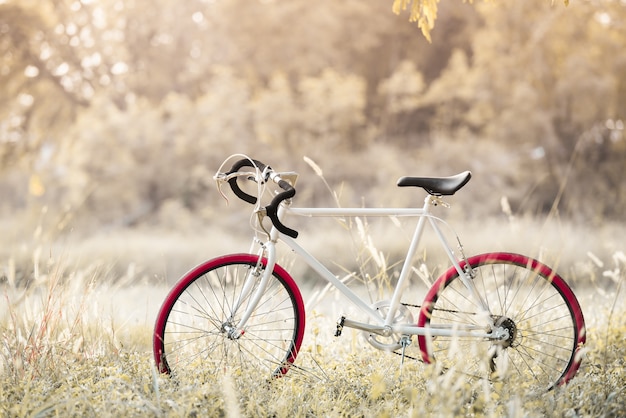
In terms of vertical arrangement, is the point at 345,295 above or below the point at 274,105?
below

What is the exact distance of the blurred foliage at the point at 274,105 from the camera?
38.7 feet

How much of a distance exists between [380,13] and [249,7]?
3173mm

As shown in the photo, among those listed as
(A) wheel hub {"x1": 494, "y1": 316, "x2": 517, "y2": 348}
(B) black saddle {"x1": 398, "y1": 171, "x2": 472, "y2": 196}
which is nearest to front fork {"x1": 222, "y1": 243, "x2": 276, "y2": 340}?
(B) black saddle {"x1": 398, "y1": 171, "x2": 472, "y2": 196}

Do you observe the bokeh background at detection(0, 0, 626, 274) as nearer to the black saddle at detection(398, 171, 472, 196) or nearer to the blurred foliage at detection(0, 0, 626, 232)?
the blurred foliage at detection(0, 0, 626, 232)

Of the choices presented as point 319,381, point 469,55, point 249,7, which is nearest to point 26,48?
point 249,7

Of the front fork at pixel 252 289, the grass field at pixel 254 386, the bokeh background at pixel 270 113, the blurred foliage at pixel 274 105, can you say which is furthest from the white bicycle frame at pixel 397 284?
the blurred foliage at pixel 274 105

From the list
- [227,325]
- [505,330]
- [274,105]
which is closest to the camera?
[227,325]

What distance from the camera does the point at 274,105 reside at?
12.1 meters

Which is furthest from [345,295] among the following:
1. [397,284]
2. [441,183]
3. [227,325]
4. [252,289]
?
[441,183]

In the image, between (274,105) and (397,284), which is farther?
(274,105)

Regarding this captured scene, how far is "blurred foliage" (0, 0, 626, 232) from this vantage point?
11.8 meters

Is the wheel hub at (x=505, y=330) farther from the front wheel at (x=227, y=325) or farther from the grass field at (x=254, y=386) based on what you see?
the front wheel at (x=227, y=325)

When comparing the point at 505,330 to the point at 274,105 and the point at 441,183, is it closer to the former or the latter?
the point at 441,183

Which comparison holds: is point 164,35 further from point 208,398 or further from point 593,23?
point 208,398
